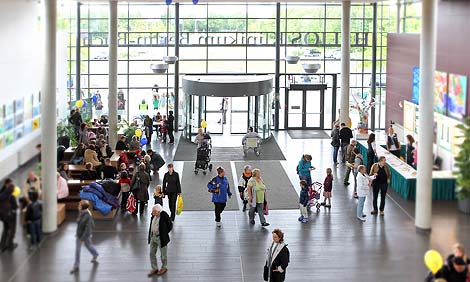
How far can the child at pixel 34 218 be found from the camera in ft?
37.9

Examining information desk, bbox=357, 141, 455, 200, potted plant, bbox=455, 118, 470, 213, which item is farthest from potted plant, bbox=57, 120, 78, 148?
potted plant, bbox=455, 118, 470, 213

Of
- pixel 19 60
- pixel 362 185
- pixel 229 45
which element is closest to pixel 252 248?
pixel 362 185

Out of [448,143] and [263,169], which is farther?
[263,169]

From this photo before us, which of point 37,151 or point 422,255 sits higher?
point 37,151

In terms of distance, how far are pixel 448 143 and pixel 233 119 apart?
23.5 metres

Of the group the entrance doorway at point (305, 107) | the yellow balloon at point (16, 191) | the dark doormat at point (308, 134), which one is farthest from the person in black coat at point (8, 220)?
the entrance doorway at point (305, 107)

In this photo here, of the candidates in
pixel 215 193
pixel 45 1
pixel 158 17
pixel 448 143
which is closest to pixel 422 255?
pixel 448 143

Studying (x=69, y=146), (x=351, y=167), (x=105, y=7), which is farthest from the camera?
(x=105, y=7)

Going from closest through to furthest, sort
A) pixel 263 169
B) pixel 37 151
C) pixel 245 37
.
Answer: pixel 37 151, pixel 263 169, pixel 245 37

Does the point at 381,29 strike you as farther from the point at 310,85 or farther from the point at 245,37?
the point at 245,37

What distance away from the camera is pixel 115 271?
13875 mm

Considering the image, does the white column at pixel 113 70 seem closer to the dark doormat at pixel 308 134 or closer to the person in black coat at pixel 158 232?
the dark doormat at pixel 308 134

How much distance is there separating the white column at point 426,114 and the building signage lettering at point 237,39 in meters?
19.0

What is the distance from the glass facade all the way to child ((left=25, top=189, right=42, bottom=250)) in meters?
22.3
